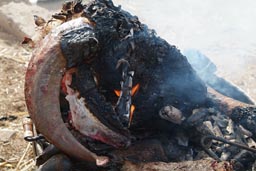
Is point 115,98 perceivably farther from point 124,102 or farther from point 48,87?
point 48,87

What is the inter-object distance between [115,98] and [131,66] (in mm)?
396

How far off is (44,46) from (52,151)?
112cm

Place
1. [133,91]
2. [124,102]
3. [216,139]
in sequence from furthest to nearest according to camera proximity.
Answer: [216,139] → [133,91] → [124,102]

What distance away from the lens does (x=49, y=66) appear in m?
3.65

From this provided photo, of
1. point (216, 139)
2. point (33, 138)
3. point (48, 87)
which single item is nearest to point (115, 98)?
point (48, 87)

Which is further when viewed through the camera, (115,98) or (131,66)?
(115,98)

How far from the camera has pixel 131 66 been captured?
163 inches

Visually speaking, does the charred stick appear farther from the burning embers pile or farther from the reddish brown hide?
the reddish brown hide

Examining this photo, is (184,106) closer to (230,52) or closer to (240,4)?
(230,52)

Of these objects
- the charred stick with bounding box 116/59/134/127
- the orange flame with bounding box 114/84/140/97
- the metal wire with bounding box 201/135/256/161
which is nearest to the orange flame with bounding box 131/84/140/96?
the orange flame with bounding box 114/84/140/97

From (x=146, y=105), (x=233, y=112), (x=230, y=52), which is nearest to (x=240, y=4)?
(x=230, y=52)

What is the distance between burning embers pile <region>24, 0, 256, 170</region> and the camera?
12.2 ft

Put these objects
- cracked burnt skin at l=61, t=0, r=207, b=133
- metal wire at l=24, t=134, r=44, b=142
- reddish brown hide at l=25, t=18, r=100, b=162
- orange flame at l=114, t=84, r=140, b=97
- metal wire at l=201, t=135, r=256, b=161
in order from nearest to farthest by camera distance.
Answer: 1. reddish brown hide at l=25, t=18, r=100, b=162
2. cracked burnt skin at l=61, t=0, r=207, b=133
3. orange flame at l=114, t=84, r=140, b=97
4. metal wire at l=24, t=134, r=44, b=142
5. metal wire at l=201, t=135, r=256, b=161

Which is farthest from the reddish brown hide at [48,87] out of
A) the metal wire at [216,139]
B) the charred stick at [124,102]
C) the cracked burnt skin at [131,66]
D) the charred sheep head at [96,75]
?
the metal wire at [216,139]
